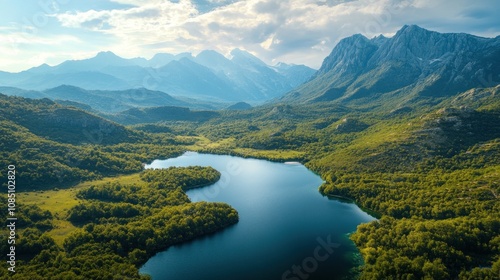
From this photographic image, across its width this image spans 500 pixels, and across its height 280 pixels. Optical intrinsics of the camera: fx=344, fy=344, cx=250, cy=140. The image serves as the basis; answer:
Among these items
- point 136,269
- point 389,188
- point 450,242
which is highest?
point 389,188

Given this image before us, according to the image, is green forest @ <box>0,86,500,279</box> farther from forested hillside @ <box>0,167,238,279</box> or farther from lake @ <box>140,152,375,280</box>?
lake @ <box>140,152,375,280</box>

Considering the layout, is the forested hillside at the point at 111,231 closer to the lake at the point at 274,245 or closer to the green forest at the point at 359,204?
the green forest at the point at 359,204

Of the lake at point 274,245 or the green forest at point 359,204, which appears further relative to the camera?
the lake at point 274,245

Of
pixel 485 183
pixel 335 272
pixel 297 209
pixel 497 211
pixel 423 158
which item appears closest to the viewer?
pixel 335 272

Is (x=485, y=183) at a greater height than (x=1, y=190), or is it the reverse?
(x=485, y=183)

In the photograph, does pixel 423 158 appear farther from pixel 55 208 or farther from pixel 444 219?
pixel 55 208

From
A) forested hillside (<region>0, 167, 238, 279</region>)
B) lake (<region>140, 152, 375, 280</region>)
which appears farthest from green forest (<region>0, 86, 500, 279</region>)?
lake (<region>140, 152, 375, 280</region>)

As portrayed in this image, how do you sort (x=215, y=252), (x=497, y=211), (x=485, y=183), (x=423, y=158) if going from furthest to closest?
(x=423, y=158), (x=485, y=183), (x=497, y=211), (x=215, y=252)

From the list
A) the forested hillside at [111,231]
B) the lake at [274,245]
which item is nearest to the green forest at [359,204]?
the forested hillside at [111,231]

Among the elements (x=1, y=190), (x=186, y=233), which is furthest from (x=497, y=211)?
(x=1, y=190)
